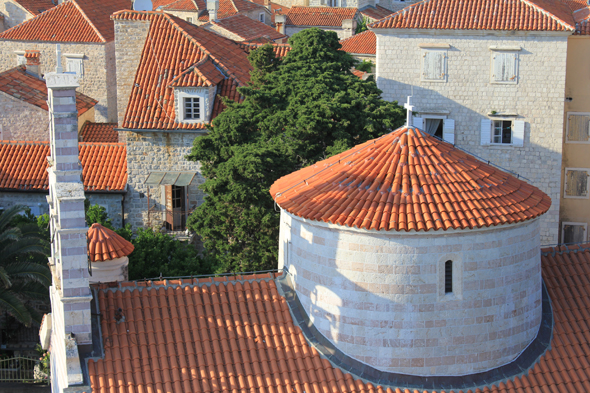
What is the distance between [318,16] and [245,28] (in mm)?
20090

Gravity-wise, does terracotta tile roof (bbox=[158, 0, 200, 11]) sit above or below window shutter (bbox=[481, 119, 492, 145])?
above

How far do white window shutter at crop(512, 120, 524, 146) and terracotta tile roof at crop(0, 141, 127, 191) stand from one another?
56.6ft

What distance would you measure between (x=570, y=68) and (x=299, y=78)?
14.2 m

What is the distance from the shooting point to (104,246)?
53.2 ft

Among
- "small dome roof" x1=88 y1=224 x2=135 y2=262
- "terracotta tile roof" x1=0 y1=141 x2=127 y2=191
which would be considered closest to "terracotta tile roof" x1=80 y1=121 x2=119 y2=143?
"terracotta tile roof" x1=0 y1=141 x2=127 y2=191

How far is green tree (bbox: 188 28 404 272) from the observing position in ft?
85.7

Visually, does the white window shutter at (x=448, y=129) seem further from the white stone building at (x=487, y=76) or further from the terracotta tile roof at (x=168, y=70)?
the terracotta tile roof at (x=168, y=70)

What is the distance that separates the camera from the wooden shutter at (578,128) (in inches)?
1478

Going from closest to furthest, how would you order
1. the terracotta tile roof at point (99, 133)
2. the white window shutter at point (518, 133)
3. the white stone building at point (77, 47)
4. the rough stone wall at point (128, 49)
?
the white window shutter at point (518, 133) → the rough stone wall at point (128, 49) → the terracotta tile roof at point (99, 133) → the white stone building at point (77, 47)

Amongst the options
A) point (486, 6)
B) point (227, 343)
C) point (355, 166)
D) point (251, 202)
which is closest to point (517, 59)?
point (486, 6)

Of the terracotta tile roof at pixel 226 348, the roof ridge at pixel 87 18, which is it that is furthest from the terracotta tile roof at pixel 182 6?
the terracotta tile roof at pixel 226 348

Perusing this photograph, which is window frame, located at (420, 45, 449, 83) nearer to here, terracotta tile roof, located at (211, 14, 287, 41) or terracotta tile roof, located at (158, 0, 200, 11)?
terracotta tile roof, located at (211, 14, 287, 41)

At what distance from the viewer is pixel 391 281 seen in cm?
1464

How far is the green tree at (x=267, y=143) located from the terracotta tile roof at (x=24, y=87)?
1293 centimetres
